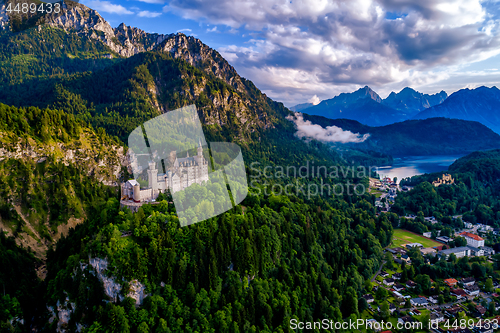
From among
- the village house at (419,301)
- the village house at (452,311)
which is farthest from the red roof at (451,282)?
the village house at (419,301)

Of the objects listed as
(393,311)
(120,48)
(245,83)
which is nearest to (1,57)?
(120,48)

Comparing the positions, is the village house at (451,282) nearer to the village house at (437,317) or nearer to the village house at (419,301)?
the village house at (419,301)

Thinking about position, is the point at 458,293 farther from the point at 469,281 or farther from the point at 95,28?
the point at 95,28

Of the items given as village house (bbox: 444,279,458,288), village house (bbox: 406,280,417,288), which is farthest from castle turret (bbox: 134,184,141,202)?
village house (bbox: 444,279,458,288)

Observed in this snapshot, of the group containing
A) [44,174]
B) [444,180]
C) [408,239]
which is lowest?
[408,239]

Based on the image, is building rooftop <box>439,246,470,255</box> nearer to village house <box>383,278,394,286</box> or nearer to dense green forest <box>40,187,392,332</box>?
village house <box>383,278,394,286</box>

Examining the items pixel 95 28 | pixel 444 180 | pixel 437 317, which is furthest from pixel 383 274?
pixel 95 28

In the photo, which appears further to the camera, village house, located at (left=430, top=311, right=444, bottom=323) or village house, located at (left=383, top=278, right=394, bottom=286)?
village house, located at (left=383, top=278, right=394, bottom=286)
